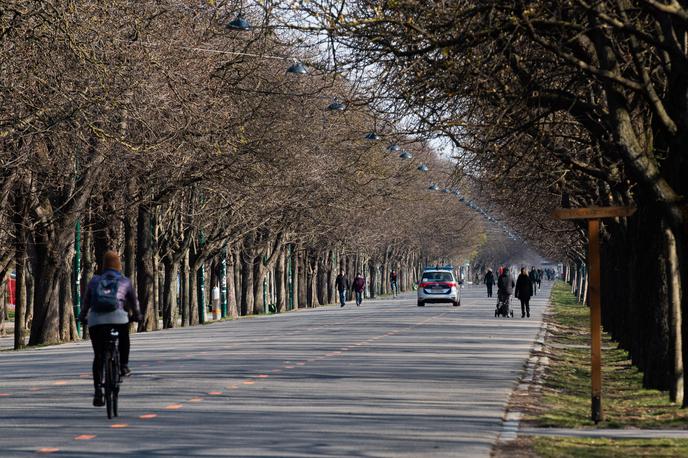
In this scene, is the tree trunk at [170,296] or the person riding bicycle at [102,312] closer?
the person riding bicycle at [102,312]

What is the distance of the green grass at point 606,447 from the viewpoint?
12.5 metres

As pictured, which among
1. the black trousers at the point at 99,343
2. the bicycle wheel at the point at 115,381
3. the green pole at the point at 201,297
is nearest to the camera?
the bicycle wheel at the point at 115,381

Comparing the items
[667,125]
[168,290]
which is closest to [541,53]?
[667,125]

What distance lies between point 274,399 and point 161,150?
18.8 metres

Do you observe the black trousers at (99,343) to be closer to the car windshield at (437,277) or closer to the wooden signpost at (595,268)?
the wooden signpost at (595,268)

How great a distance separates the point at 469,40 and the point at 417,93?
296cm

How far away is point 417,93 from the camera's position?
755 inches

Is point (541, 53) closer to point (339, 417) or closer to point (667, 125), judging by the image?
point (667, 125)

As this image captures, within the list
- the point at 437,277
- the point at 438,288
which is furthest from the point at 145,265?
the point at 437,277

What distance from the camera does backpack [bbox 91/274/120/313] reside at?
15625 millimetres

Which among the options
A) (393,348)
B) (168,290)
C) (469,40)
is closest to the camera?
(469,40)

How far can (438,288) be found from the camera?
66562 mm

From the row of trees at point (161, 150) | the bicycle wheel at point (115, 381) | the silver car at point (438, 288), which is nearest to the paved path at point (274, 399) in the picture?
the bicycle wheel at point (115, 381)

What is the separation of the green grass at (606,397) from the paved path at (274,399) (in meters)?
0.68
